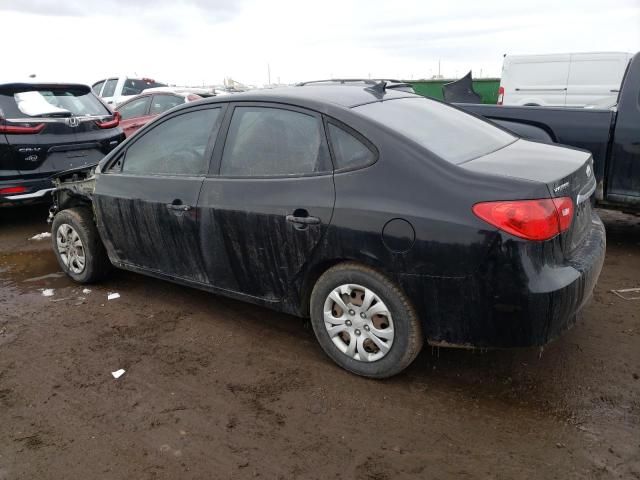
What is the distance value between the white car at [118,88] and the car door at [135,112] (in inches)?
179

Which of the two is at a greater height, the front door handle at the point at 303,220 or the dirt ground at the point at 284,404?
the front door handle at the point at 303,220

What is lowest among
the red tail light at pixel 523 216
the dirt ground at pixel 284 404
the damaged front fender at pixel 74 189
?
the dirt ground at pixel 284 404

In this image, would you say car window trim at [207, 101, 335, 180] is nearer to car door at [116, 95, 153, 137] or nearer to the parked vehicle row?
the parked vehicle row

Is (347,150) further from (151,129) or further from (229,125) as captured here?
(151,129)

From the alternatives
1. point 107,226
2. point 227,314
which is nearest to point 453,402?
point 227,314

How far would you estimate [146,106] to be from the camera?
10148 mm

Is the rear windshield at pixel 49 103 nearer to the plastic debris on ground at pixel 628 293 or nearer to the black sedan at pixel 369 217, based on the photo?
the black sedan at pixel 369 217

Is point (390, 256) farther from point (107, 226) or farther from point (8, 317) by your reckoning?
point (8, 317)

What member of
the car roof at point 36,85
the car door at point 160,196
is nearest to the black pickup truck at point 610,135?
the car door at point 160,196

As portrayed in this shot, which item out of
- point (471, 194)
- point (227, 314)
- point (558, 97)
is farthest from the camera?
point (558, 97)

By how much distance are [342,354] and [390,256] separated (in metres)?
0.74

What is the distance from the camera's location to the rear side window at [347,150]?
284cm

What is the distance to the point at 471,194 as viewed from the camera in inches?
99.3

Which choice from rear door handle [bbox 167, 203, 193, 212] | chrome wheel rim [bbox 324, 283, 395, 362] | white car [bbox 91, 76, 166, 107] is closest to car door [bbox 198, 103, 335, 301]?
rear door handle [bbox 167, 203, 193, 212]
